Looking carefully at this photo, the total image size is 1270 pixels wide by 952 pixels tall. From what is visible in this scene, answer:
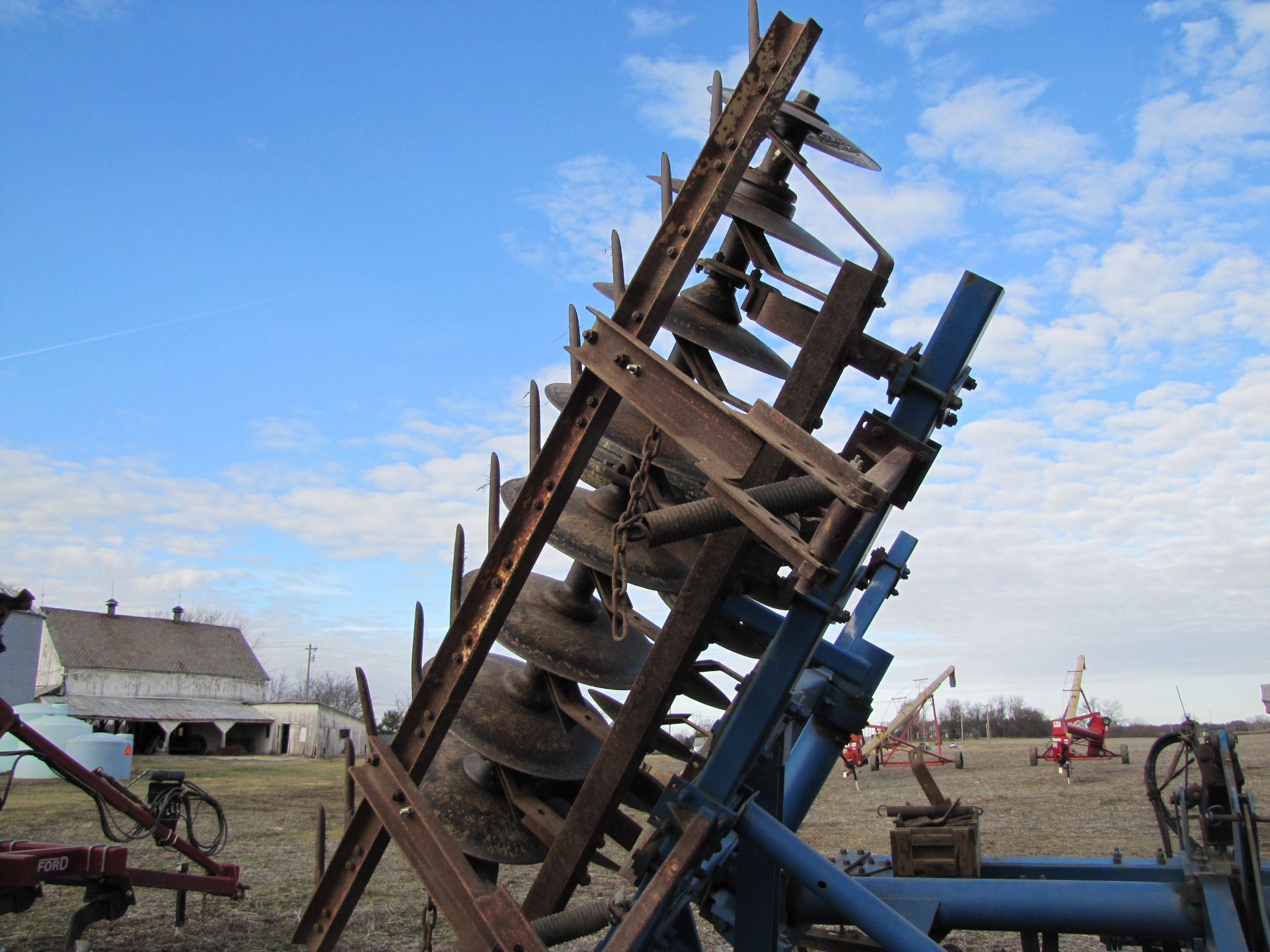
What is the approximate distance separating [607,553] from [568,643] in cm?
65

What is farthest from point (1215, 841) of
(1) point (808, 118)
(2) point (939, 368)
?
(1) point (808, 118)

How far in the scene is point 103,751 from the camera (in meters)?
23.1

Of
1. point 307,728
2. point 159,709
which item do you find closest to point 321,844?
point 159,709

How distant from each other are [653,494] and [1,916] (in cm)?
770

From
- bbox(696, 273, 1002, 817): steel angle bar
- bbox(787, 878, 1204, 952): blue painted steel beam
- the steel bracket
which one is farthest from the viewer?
the steel bracket

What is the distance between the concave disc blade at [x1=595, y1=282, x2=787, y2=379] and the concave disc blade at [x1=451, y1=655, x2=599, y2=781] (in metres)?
1.95

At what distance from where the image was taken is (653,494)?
14.6 ft

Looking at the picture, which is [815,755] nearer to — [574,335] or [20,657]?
[574,335]

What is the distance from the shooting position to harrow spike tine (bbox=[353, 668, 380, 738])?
375 cm

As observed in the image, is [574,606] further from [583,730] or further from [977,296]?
[977,296]

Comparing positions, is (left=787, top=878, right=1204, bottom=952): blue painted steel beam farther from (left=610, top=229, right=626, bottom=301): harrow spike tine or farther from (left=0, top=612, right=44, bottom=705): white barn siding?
(left=0, top=612, right=44, bottom=705): white barn siding

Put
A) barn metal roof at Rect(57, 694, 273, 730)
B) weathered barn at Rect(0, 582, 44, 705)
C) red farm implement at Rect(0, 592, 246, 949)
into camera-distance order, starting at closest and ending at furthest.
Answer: red farm implement at Rect(0, 592, 246, 949), weathered barn at Rect(0, 582, 44, 705), barn metal roof at Rect(57, 694, 273, 730)

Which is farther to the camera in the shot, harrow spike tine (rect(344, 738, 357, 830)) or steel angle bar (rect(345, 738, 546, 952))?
harrow spike tine (rect(344, 738, 357, 830))

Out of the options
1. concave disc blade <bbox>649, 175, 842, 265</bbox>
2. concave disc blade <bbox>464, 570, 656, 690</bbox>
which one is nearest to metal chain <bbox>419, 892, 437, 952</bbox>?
concave disc blade <bbox>464, 570, 656, 690</bbox>
